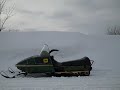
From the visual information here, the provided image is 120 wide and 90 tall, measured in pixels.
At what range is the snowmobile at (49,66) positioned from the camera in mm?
10664

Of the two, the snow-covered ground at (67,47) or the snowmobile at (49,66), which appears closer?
the snowmobile at (49,66)

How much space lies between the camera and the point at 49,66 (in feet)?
35.2

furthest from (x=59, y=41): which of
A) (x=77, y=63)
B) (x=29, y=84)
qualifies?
(x=29, y=84)

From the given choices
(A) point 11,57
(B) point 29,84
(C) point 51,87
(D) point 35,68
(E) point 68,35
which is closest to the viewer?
(C) point 51,87

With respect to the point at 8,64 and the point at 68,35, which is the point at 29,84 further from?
the point at 68,35

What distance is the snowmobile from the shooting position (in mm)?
10664

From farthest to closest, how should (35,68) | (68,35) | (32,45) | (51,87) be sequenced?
(68,35) < (32,45) < (35,68) < (51,87)

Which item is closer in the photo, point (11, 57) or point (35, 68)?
point (35, 68)

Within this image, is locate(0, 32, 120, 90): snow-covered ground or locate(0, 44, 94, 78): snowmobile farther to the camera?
Result: locate(0, 32, 120, 90): snow-covered ground

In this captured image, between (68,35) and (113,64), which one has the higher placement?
(68,35)

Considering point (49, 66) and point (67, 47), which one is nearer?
point (49, 66)

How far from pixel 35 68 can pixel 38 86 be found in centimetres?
236

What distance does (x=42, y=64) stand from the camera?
35.1 feet

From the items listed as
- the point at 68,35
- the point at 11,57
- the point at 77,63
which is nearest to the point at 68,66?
the point at 77,63
